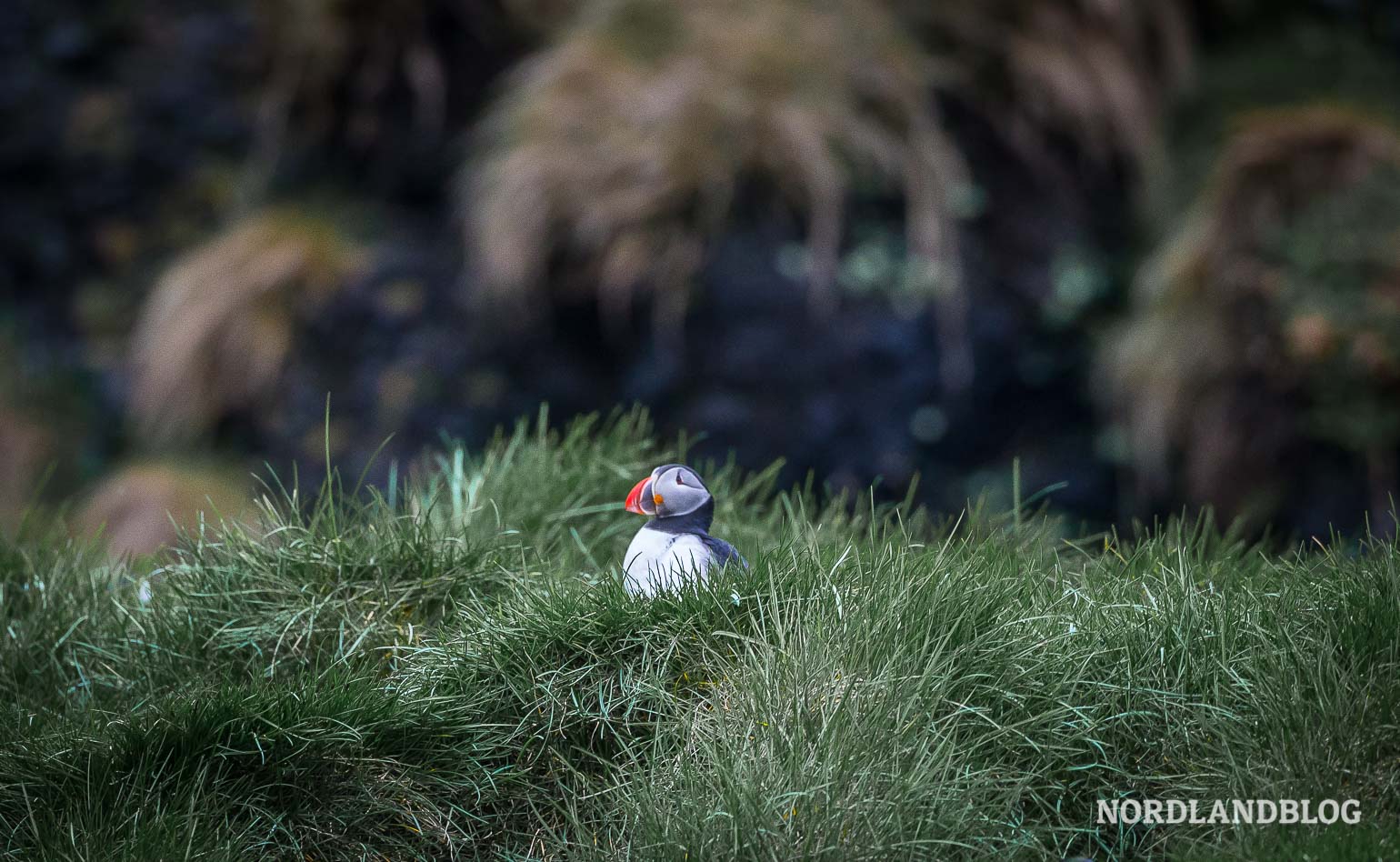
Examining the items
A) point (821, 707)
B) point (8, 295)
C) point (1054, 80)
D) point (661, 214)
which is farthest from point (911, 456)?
point (8, 295)

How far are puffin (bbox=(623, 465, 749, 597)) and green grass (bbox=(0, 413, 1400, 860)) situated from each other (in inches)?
2.5

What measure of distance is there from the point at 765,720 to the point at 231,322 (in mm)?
4259

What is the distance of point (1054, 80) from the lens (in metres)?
4.96

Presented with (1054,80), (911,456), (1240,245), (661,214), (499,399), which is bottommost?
(911,456)

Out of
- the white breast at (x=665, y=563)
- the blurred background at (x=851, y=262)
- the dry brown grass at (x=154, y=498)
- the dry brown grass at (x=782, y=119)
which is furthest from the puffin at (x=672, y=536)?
the dry brown grass at (x=154, y=498)

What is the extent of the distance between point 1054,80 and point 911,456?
177 centimetres

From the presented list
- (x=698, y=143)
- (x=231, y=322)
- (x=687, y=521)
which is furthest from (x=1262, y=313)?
(x=231, y=322)

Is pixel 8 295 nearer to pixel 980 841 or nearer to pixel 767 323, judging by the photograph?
pixel 767 323

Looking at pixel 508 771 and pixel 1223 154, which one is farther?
pixel 1223 154

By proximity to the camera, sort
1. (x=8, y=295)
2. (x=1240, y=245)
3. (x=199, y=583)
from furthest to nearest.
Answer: (x=8, y=295), (x=1240, y=245), (x=199, y=583)

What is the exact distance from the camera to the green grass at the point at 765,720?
1.79m

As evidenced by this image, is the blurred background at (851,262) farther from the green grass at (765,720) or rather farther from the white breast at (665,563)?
the white breast at (665,563)

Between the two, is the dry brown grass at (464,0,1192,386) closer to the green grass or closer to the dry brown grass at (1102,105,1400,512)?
the dry brown grass at (1102,105,1400,512)

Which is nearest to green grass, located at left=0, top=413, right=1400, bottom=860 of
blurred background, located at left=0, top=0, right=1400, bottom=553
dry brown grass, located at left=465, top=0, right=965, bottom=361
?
blurred background, located at left=0, top=0, right=1400, bottom=553
